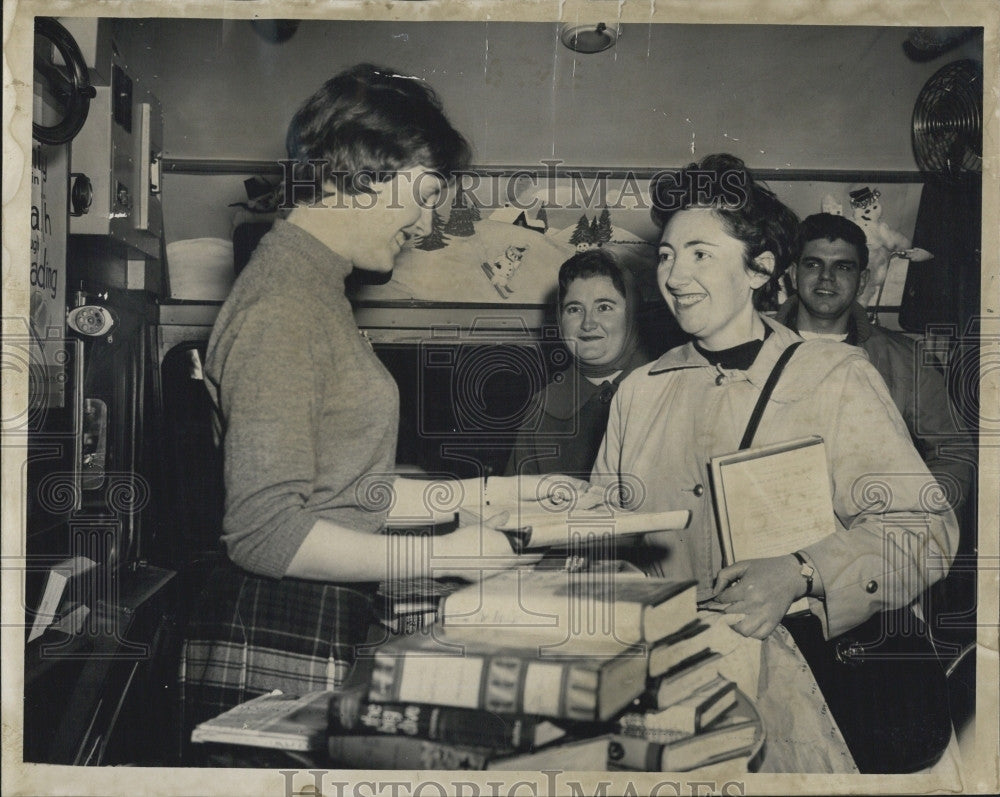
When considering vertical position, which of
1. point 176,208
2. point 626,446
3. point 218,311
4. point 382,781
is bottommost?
point 382,781

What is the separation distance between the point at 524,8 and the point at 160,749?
168 cm

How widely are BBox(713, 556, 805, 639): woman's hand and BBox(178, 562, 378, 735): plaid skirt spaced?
714 millimetres

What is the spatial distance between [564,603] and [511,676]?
6.9 inches

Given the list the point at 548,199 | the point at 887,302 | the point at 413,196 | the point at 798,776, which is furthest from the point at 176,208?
the point at 798,776

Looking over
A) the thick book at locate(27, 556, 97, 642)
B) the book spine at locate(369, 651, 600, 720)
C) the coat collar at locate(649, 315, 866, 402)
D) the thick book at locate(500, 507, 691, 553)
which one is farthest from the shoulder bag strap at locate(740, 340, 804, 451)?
the thick book at locate(27, 556, 97, 642)

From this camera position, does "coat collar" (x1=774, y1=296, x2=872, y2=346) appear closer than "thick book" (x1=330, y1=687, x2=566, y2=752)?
No

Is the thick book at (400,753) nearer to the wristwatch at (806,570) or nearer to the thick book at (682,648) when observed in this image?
the thick book at (682,648)

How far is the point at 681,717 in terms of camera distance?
175cm

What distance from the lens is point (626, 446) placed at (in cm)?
184

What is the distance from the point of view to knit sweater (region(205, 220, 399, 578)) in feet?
5.78

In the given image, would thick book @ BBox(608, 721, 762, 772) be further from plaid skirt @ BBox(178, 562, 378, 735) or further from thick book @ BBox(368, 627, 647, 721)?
plaid skirt @ BBox(178, 562, 378, 735)

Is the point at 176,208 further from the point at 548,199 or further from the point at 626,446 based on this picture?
the point at 626,446

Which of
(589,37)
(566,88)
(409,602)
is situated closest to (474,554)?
(409,602)

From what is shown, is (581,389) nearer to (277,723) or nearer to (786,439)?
(786,439)
